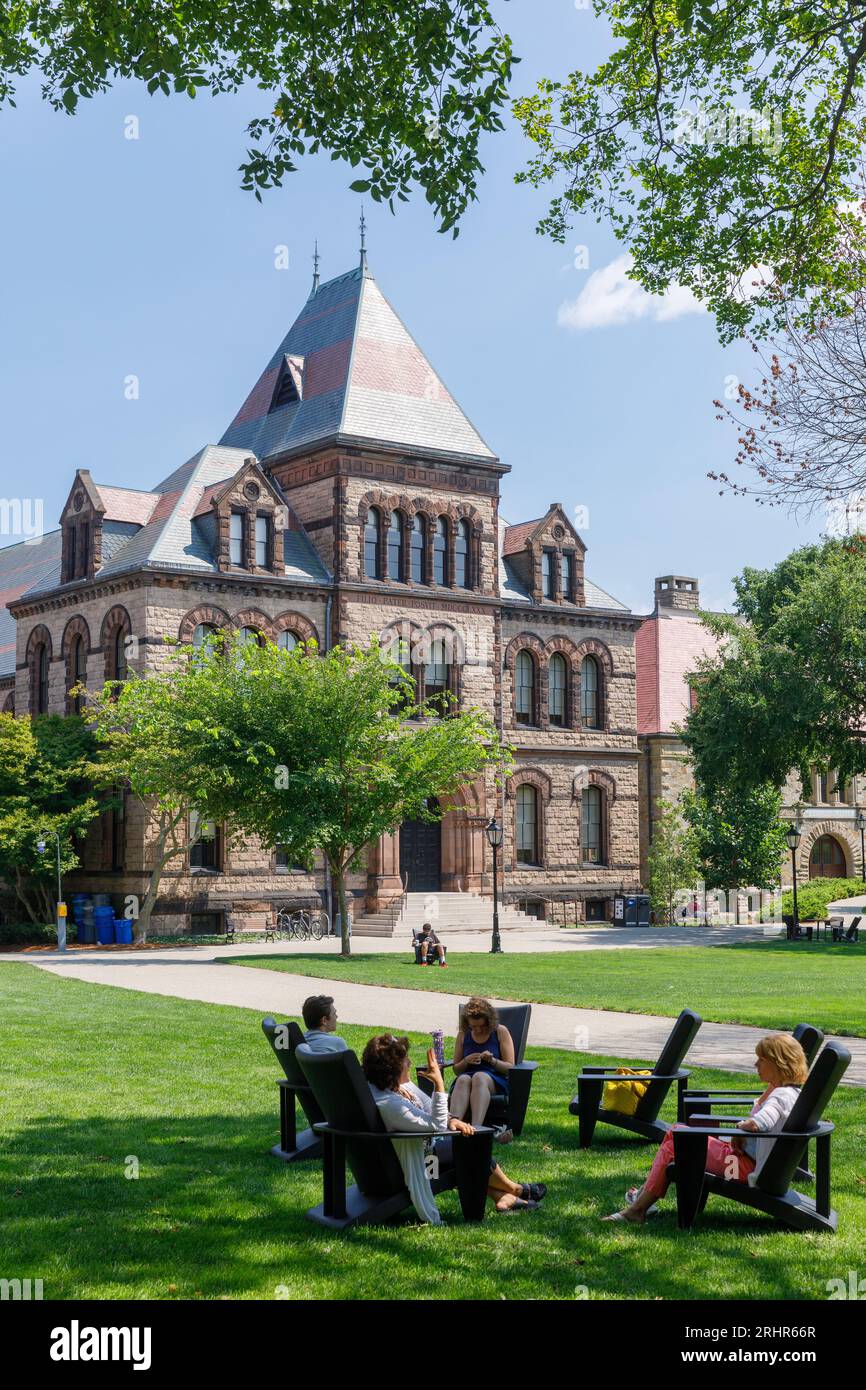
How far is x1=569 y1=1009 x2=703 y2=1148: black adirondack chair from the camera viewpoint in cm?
1026

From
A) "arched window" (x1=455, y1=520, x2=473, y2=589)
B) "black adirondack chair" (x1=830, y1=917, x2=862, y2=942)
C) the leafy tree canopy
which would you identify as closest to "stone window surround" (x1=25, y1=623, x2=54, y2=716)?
"arched window" (x1=455, y1=520, x2=473, y2=589)

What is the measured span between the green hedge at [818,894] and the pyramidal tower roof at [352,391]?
58.1ft

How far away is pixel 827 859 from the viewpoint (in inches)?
2339

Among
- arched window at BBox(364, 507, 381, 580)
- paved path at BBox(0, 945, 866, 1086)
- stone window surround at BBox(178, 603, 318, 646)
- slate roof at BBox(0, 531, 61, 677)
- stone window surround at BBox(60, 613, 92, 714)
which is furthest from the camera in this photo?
slate roof at BBox(0, 531, 61, 677)

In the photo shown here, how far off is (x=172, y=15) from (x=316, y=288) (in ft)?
131

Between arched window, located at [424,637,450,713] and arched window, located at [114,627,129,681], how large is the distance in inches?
371

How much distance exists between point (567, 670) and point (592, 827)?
215 inches

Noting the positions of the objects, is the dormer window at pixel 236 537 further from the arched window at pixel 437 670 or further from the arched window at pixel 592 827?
the arched window at pixel 592 827

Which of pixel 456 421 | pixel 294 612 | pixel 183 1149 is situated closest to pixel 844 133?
pixel 183 1149

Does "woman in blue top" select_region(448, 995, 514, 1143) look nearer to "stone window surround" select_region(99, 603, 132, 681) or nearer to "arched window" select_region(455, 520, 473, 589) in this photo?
"stone window surround" select_region(99, 603, 132, 681)

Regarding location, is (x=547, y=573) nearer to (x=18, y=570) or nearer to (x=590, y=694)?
(x=590, y=694)

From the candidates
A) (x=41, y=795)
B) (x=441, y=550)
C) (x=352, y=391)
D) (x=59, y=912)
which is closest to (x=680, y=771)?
(x=441, y=550)

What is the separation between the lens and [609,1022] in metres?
18.3
